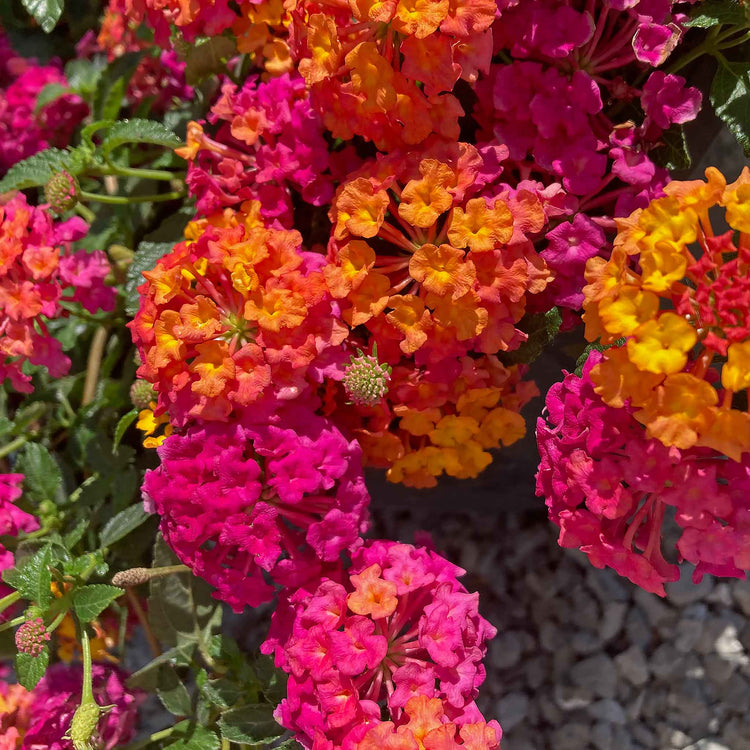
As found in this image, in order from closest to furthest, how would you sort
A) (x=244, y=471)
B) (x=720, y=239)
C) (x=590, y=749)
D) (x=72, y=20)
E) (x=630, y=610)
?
1. (x=720, y=239)
2. (x=244, y=471)
3. (x=590, y=749)
4. (x=630, y=610)
5. (x=72, y=20)

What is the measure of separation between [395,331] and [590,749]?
1.00 m

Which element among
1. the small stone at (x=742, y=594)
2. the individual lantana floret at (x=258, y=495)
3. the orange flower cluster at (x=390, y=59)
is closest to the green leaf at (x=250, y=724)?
the individual lantana floret at (x=258, y=495)

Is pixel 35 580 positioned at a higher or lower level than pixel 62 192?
lower

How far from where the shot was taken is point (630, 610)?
63.9 inches

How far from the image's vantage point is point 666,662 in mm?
1543

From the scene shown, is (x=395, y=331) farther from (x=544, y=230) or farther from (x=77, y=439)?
(x=77, y=439)

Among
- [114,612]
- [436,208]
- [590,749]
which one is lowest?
[590,749]

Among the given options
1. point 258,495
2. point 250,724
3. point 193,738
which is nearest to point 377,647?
point 258,495

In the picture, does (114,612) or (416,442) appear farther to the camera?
(114,612)

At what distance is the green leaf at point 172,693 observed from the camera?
1.26m

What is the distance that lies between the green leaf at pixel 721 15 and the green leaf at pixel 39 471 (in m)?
1.23

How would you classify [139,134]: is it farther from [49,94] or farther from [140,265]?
[49,94]

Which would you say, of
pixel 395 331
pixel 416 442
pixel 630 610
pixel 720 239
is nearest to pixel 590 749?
pixel 630 610

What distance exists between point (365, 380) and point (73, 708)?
2.35ft
